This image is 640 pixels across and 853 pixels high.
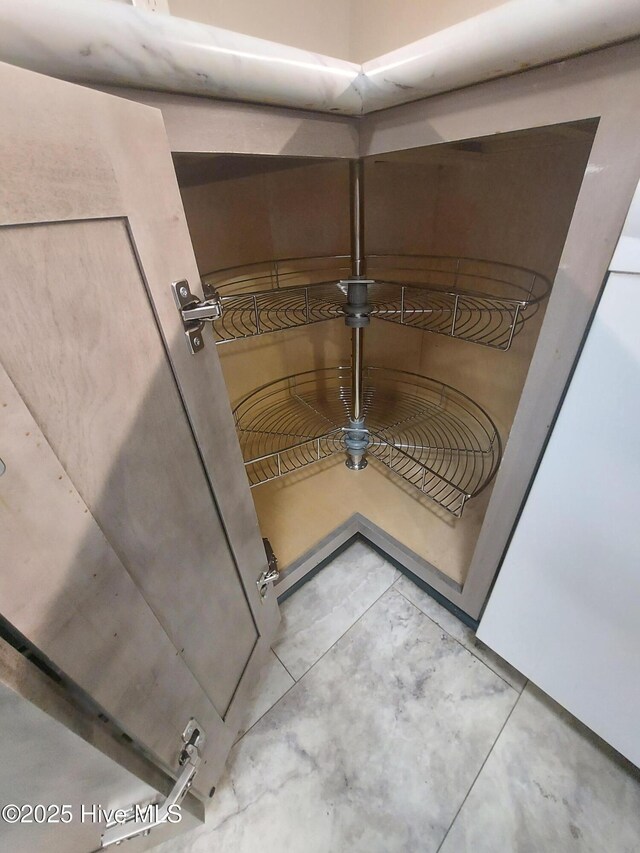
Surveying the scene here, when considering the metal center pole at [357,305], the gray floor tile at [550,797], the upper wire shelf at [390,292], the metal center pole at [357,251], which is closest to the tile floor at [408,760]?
the gray floor tile at [550,797]

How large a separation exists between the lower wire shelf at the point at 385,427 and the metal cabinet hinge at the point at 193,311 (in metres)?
0.61

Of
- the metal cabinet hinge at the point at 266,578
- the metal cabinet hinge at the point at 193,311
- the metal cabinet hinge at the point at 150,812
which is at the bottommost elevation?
the metal cabinet hinge at the point at 150,812

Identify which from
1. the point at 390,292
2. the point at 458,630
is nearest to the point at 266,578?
the point at 458,630

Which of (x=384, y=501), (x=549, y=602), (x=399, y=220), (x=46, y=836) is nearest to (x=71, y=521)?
(x=46, y=836)

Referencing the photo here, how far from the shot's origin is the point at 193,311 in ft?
1.29

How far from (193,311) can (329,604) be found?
90 cm

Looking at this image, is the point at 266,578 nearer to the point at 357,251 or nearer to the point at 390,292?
the point at 357,251

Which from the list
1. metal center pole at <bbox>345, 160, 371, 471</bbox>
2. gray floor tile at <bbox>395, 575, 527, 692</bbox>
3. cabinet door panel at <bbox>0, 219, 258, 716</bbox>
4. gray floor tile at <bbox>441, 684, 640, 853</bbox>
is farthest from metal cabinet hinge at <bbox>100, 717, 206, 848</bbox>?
metal center pole at <bbox>345, 160, 371, 471</bbox>

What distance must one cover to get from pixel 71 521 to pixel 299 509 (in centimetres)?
80

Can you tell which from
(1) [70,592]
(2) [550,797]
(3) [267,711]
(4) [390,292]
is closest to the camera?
(1) [70,592]

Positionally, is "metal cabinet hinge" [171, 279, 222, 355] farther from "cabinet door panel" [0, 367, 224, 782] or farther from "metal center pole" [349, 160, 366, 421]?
"metal center pole" [349, 160, 366, 421]

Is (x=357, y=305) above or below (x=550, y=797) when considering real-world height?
above

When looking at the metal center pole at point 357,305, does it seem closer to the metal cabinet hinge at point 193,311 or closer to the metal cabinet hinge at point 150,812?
the metal cabinet hinge at point 193,311

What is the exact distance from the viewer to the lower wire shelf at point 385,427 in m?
1.06
